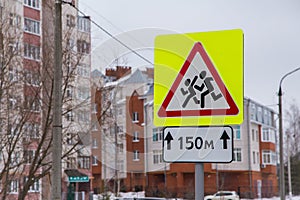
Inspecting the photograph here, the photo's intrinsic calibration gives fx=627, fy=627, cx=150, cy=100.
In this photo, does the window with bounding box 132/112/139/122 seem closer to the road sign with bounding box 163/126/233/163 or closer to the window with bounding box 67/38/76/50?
the road sign with bounding box 163/126/233/163

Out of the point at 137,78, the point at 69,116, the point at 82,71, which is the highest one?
the point at 82,71

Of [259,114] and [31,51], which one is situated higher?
[259,114]

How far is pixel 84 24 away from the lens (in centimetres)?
2133

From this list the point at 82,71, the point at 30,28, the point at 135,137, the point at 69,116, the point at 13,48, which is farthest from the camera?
the point at 30,28

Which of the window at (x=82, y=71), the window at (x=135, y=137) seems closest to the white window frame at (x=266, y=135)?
the window at (x=82, y=71)

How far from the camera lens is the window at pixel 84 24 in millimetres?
20487

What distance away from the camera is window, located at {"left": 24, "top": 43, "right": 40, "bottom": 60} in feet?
74.8

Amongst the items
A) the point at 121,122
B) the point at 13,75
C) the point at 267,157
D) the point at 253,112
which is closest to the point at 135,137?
the point at 121,122

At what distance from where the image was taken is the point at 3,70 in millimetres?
20312

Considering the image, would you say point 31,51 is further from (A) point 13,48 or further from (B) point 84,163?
(B) point 84,163

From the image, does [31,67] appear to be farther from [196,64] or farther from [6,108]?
[196,64]

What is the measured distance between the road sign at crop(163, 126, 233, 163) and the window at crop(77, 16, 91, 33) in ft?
53.1

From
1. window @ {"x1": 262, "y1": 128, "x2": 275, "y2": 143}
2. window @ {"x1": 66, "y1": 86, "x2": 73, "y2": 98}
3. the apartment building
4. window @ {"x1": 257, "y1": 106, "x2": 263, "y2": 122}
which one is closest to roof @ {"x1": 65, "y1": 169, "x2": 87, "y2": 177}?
window @ {"x1": 66, "y1": 86, "x2": 73, "y2": 98}

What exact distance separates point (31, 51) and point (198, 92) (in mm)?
20721
